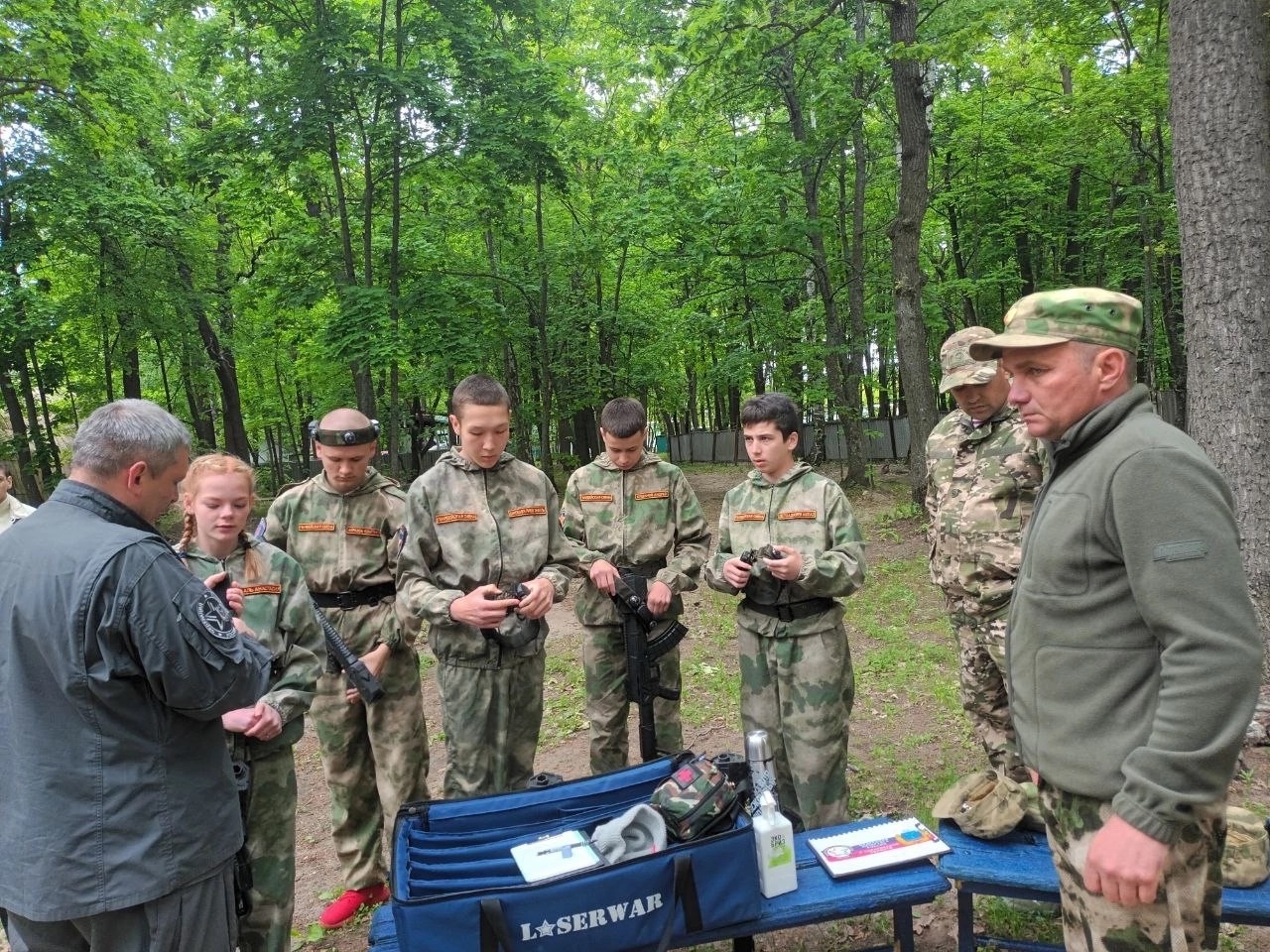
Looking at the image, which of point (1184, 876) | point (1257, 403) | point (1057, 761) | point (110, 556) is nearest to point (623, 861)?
point (1057, 761)

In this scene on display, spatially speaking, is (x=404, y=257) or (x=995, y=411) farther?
(x=404, y=257)

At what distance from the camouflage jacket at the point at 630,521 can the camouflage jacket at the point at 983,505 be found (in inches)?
49.2

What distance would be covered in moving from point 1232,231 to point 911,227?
6346mm

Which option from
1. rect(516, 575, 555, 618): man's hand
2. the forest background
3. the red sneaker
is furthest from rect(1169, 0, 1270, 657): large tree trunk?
the red sneaker

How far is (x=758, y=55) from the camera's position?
29.2 feet

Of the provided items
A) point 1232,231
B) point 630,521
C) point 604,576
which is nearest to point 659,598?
point 604,576

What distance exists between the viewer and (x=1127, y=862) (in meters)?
1.60

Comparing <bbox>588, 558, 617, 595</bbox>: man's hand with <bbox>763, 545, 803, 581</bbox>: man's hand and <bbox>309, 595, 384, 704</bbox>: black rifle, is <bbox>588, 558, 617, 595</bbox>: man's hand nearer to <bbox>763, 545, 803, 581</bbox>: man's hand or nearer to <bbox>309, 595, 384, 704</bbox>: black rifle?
<bbox>763, 545, 803, 581</bbox>: man's hand

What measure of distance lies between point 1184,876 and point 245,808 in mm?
2795

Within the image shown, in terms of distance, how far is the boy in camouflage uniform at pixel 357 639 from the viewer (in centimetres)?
370

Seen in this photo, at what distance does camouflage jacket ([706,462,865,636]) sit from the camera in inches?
134

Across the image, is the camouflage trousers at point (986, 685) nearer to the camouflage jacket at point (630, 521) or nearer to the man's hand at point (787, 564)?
the man's hand at point (787, 564)

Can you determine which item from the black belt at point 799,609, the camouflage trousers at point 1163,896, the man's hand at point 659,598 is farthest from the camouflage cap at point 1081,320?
the man's hand at point 659,598

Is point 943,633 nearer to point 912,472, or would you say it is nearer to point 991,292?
point 912,472
